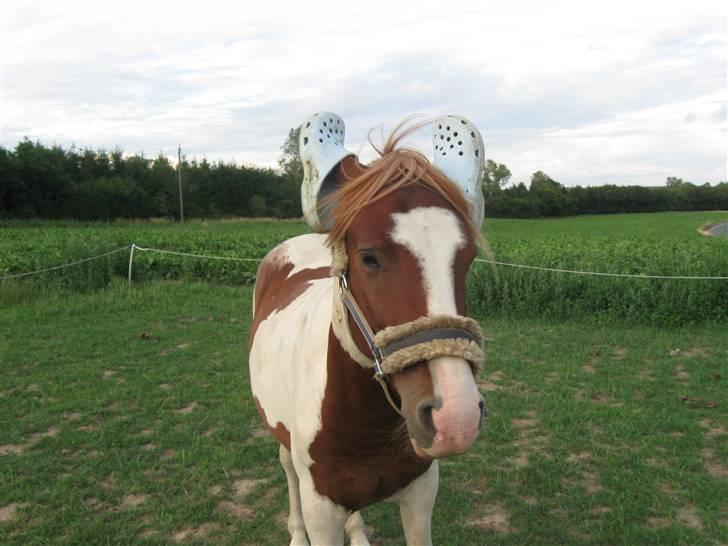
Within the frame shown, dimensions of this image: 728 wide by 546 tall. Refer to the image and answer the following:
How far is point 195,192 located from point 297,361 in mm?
48263

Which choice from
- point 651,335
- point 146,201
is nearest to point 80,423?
point 651,335

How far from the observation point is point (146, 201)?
44.1m

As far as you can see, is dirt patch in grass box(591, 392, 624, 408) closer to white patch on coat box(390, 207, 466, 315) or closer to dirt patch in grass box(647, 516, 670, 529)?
dirt patch in grass box(647, 516, 670, 529)

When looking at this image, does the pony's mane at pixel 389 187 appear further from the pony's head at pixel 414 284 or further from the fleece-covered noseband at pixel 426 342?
the fleece-covered noseband at pixel 426 342

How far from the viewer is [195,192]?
47844 millimetres

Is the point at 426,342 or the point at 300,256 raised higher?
the point at 300,256

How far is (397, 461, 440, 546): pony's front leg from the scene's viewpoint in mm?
2279

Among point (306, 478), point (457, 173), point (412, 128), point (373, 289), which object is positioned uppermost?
point (412, 128)

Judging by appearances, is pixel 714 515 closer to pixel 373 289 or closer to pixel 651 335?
pixel 373 289

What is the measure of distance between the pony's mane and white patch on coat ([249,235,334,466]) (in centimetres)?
46

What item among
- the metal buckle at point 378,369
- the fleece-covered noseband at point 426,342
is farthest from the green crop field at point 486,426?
the fleece-covered noseband at point 426,342

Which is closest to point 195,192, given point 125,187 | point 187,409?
point 125,187

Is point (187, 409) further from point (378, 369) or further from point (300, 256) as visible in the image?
point (378, 369)

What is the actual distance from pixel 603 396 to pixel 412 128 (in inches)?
189
